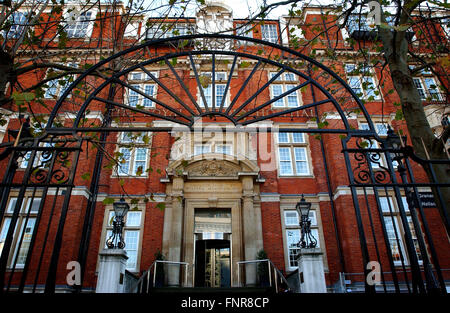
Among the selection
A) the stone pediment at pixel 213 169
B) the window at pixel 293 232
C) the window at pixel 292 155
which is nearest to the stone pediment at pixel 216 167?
the stone pediment at pixel 213 169

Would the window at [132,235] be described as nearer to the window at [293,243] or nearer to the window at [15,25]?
the window at [293,243]

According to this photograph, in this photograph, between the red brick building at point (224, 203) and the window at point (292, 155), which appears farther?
the window at point (292, 155)

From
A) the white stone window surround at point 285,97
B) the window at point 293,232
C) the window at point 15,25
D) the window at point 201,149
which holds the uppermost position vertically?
the white stone window surround at point 285,97

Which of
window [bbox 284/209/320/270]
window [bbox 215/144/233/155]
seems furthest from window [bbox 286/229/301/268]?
window [bbox 215/144/233/155]

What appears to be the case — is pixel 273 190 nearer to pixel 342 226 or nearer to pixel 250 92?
pixel 342 226

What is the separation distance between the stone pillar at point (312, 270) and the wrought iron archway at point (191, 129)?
6.15ft

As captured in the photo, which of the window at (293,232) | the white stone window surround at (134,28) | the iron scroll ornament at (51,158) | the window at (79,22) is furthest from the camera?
the window at (293,232)

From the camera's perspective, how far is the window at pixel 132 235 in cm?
1141

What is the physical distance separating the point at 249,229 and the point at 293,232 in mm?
2043

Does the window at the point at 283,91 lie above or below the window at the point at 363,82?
above

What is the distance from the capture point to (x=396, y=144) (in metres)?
4.20

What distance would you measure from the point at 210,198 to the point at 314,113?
6538 millimetres
